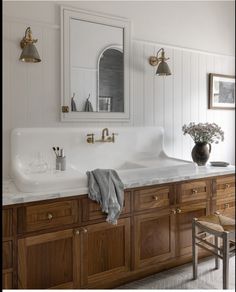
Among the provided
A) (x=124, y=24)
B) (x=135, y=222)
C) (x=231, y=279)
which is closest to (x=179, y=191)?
(x=135, y=222)

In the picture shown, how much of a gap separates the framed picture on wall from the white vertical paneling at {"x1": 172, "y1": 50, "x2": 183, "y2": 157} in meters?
0.41

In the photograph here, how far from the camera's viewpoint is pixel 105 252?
6.16 ft

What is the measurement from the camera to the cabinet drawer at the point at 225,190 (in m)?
2.39

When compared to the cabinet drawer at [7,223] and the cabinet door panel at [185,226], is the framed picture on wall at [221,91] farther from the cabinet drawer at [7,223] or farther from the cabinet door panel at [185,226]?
the cabinet drawer at [7,223]

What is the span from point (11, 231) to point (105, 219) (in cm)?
57

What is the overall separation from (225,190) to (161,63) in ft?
3.96

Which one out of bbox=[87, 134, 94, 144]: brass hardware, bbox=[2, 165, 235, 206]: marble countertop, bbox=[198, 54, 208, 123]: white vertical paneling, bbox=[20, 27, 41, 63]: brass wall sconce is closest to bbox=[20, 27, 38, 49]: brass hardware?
bbox=[20, 27, 41, 63]: brass wall sconce

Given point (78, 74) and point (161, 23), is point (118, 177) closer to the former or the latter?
point (78, 74)

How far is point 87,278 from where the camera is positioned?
1835 millimetres

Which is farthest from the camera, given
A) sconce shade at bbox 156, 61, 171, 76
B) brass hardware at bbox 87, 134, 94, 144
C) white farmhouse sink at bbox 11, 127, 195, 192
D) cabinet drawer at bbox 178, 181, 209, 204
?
sconce shade at bbox 156, 61, 171, 76

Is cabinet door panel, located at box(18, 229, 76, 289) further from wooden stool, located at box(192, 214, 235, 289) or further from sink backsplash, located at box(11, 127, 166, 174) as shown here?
wooden stool, located at box(192, 214, 235, 289)

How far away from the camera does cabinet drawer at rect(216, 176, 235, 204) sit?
239 centimetres

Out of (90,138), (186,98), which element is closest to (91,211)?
(90,138)

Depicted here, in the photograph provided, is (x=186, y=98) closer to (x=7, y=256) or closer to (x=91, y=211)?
(x=91, y=211)
